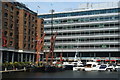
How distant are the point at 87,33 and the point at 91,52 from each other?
1116 cm

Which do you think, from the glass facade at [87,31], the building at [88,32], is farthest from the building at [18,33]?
the building at [88,32]

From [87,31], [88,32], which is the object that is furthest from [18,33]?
[88,32]

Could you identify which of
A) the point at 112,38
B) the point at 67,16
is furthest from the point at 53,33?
the point at 112,38

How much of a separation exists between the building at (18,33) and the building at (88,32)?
2704 cm

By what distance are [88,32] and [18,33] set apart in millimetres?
49140

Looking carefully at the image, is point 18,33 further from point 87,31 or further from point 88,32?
point 88,32

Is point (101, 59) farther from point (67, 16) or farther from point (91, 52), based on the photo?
point (67, 16)

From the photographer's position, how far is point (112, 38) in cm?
13625

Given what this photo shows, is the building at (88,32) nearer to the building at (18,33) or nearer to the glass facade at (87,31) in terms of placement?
the glass facade at (87,31)

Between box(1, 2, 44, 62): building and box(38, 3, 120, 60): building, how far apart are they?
1065 inches

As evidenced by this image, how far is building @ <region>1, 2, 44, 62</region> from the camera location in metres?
94.8

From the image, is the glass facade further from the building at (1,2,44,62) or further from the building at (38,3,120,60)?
the building at (1,2,44,62)

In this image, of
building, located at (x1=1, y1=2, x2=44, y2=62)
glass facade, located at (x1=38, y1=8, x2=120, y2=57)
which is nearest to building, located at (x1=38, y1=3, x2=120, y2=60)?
glass facade, located at (x1=38, y1=8, x2=120, y2=57)

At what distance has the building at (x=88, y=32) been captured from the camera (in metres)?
136
